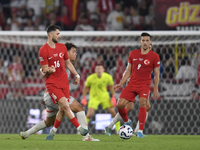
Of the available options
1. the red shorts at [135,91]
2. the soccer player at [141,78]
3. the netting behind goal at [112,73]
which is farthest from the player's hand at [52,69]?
the netting behind goal at [112,73]

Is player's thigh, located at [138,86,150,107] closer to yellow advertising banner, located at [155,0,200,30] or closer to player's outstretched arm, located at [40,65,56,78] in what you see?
player's outstretched arm, located at [40,65,56,78]

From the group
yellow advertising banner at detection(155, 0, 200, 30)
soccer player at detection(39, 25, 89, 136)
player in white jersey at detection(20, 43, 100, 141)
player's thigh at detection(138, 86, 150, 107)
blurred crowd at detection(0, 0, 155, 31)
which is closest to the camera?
soccer player at detection(39, 25, 89, 136)

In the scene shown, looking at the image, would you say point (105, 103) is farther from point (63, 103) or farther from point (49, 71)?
point (49, 71)

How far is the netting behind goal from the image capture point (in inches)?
294

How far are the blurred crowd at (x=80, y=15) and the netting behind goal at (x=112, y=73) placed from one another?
2.31 m

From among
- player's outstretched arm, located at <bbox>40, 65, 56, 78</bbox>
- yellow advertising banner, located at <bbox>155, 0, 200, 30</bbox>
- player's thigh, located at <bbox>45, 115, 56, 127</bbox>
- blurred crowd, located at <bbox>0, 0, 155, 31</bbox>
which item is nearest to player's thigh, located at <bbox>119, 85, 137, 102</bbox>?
player's thigh, located at <bbox>45, 115, 56, 127</bbox>

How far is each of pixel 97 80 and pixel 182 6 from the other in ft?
9.81

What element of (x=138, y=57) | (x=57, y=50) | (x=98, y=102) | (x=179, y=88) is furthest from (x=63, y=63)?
(x=179, y=88)

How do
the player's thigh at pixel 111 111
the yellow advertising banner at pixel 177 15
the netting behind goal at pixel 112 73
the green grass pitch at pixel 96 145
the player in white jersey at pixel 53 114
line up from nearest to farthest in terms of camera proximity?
1. the green grass pitch at pixel 96 145
2. the player in white jersey at pixel 53 114
3. the netting behind goal at pixel 112 73
4. the player's thigh at pixel 111 111
5. the yellow advertising banner at pixel 177 15

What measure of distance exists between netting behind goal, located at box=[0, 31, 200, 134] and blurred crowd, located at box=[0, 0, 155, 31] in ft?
7.59

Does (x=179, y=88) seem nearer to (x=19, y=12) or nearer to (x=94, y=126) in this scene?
(x=94, y=126)

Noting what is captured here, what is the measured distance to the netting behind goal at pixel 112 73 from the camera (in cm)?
746

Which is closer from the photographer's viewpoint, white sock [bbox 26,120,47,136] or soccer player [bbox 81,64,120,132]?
white sock [bbox 26,120,47,136]

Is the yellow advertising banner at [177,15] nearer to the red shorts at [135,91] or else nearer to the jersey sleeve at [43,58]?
the red shorts at [135,91]
